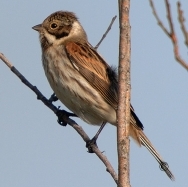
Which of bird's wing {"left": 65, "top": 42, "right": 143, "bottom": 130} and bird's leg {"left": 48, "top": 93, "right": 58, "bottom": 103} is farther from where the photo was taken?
bird's wing {"left": 65, "top": 42, "right": 143, "bottom": 130}

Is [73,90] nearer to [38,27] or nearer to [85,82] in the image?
[85,82]

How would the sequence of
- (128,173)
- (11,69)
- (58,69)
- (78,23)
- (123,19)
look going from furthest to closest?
(78,23)
(58,69)
(11,69)
(123,19)
(128,173)

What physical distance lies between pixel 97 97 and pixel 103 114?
9.7 inches

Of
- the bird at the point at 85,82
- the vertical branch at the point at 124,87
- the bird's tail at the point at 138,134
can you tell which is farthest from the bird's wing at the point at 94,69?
the vertical branch at the point at 124,87

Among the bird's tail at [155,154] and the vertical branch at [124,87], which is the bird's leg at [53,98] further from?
the vertical branch at [124,87]

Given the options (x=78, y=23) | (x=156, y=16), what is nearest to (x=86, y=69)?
(x=78, y=23)

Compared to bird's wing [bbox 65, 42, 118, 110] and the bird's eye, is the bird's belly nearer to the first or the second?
bird's wing [bbox 65, 42, 118, 110]

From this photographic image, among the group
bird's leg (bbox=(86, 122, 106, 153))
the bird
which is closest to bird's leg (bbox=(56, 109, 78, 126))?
the bird

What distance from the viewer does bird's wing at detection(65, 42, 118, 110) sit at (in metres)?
6.99

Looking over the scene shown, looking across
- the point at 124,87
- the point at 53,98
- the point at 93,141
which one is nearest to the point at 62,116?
the point at 53,98

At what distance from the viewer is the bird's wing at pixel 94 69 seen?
22.9 feet

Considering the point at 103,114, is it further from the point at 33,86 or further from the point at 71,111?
the point at 33,86

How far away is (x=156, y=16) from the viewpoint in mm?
2717

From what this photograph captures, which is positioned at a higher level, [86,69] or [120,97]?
[120,97]
